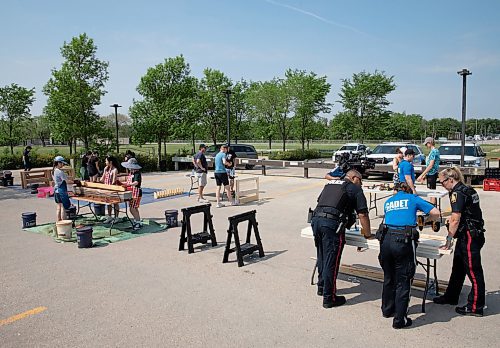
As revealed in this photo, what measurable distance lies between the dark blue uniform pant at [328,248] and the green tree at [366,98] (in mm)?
31536

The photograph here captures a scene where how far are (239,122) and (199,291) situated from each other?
3251cm

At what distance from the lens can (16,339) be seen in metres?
4.32

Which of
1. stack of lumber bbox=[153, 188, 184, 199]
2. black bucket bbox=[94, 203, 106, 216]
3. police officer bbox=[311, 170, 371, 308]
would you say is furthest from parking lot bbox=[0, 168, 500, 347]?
stack of lumber bbox=[153, 188, 184, 199]

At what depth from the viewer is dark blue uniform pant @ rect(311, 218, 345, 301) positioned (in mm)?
4668

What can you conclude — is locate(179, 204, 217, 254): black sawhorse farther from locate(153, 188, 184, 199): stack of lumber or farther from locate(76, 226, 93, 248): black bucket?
locate(153, 188, 184, 199): stack of lumber

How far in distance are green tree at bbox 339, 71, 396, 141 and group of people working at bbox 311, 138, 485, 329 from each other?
3128 cm

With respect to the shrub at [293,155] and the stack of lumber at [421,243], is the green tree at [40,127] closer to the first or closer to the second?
the shrub at [293,155]

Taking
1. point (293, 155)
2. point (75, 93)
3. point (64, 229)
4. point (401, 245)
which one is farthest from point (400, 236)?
point (293, 155)

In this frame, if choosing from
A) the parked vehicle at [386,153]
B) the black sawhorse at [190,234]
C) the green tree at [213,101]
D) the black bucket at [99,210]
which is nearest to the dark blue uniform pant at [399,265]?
the black sawhorse at [190,234]

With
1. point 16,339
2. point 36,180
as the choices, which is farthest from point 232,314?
point 36,180

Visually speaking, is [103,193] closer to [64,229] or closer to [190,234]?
[64,229]

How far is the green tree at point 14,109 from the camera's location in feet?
90.6

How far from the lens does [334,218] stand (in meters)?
4.64

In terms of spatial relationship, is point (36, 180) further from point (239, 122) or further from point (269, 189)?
point (239, 122)
